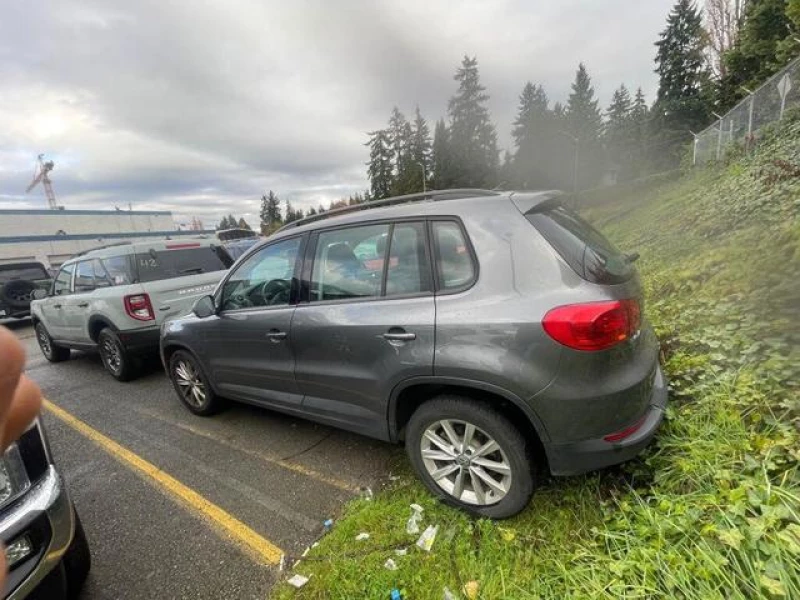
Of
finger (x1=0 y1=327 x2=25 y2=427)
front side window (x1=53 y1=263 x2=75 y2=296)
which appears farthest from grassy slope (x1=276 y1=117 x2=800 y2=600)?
front side window (x1=53 y1=263 x2=75 y2=296)

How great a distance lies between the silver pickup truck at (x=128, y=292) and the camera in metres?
5.00

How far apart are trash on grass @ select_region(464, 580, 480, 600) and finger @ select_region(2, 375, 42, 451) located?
6.65 ft

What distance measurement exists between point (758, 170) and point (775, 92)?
15.8ft

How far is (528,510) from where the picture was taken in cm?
240

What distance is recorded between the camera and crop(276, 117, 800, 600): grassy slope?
169 centimetres

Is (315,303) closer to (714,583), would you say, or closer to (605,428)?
(605,428)

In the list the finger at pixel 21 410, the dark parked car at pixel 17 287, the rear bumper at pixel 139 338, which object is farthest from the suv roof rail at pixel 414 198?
the dark parked car at pixel 17 287

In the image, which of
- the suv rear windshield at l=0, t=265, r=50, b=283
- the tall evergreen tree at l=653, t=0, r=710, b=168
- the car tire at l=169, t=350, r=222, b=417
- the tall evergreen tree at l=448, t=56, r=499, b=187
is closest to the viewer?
the car tire at l=169, t=350, r=222, b=417

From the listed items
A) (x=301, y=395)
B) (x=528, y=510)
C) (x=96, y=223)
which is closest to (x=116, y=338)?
(x=301, y=395)

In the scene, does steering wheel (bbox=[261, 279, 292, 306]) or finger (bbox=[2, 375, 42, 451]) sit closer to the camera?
finger (bbox=[2, 375, 42, 451])

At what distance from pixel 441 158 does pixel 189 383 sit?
53426mm

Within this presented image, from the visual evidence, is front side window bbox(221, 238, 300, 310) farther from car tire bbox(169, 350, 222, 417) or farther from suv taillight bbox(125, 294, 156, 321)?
suv taillight bbox(125, 294, 156, 321)

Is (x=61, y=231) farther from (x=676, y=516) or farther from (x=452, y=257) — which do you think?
(x=676, y=516)

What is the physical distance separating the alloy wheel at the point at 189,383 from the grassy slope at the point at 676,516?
2.29m
